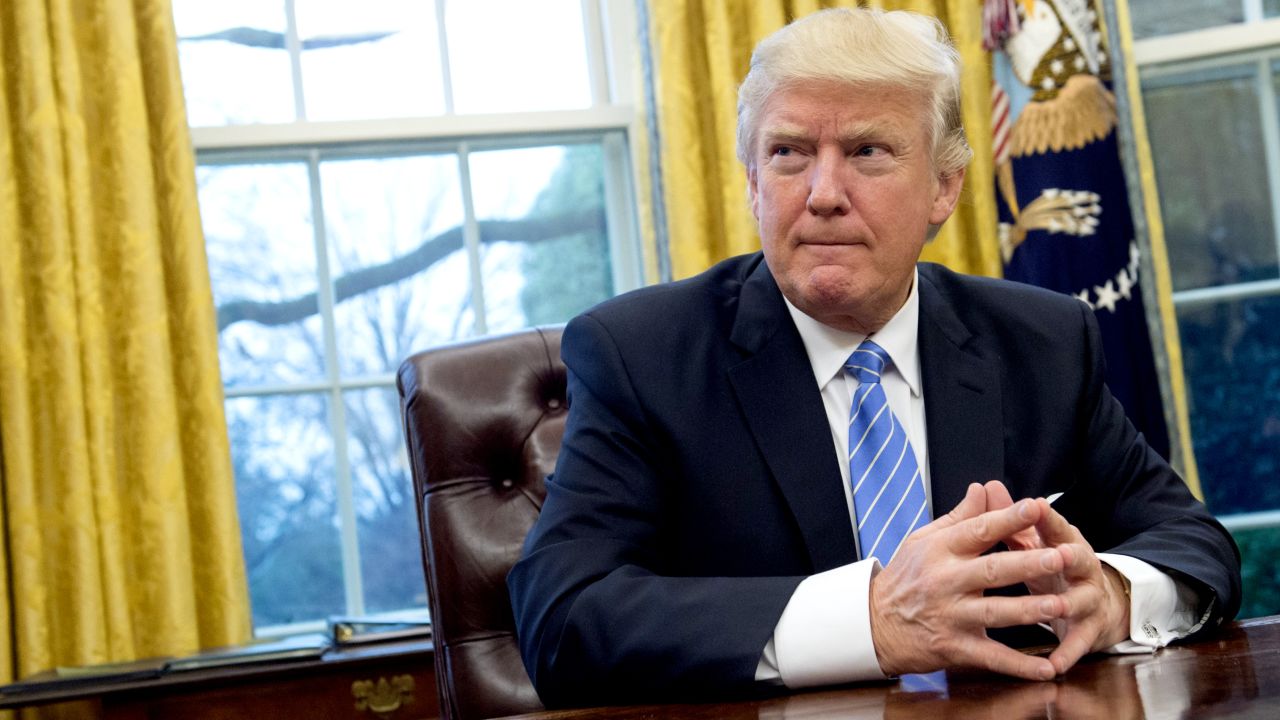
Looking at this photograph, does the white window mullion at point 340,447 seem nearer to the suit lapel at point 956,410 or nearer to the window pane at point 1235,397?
the suit lapel at point 956,410

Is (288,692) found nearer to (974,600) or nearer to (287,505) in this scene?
(287,505)

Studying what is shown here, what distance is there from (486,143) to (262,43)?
60cm

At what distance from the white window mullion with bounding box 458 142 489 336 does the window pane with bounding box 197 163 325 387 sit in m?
0.38

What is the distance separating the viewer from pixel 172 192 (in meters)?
2.89

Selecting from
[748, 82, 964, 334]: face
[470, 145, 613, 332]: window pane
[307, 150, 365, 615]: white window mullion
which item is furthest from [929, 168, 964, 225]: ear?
[307, 150, 365, 615]: white window mullion

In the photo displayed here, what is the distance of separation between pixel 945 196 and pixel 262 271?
1943 millimetres

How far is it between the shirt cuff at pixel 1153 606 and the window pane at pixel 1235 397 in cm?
224

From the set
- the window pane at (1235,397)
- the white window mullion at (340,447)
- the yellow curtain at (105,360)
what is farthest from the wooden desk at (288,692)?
the window pane at (1235,397)

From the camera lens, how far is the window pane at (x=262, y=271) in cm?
314

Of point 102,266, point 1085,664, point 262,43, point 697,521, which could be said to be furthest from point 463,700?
point 262,43

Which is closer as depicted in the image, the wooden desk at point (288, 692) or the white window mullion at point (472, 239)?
the wooden desk at point (288, 692)

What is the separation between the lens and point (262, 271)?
317 centimetres

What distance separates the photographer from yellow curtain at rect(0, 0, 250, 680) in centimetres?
273

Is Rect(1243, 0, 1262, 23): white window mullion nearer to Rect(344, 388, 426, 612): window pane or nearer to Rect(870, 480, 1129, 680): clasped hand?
Rect(344, 388, 426, 612): window pane
